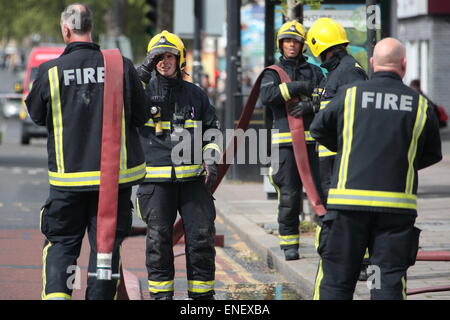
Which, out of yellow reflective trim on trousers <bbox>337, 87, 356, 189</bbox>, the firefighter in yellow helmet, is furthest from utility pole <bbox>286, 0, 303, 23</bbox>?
yellow reflective trim on trousers <bbox>337, 87, 356, 189</bbox>

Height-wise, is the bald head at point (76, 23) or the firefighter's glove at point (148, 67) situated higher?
the bald head at point (76, 23)

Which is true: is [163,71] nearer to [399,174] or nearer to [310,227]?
[399,174]

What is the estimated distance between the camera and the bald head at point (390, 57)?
240 inches

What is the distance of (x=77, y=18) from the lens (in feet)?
21.3

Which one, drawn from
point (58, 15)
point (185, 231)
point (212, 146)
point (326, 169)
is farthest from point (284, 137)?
point (58, 15)

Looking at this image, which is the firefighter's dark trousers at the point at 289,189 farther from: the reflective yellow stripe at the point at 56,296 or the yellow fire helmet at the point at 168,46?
the reflective yellow stripe at the point at 56,296

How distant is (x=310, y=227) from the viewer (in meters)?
11.6

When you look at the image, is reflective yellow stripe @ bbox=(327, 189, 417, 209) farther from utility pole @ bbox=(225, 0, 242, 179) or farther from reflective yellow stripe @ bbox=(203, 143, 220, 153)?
utility pole @ bbox=(225, 0, 242, 179)

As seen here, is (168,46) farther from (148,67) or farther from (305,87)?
(305,87)

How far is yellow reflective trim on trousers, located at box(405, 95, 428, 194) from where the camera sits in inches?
237

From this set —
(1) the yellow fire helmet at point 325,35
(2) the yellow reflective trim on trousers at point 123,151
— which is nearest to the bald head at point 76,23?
(2) the yellow reflective trim on trousers at point 123,151

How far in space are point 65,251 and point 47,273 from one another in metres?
0.16

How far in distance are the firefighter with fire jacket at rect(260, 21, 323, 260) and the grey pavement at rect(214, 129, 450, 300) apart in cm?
29
